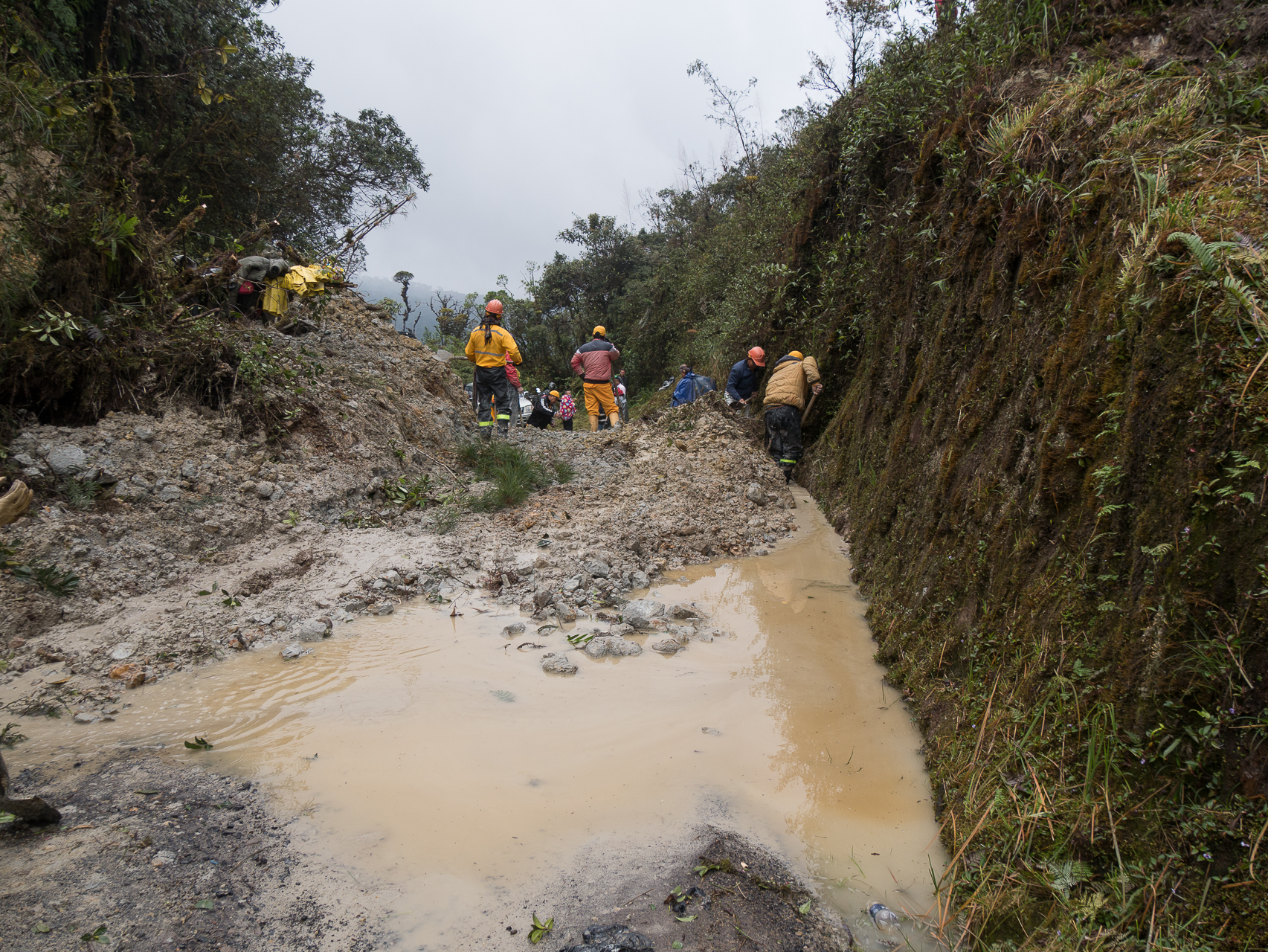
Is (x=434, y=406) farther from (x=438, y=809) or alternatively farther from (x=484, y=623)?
(x=438, y=809)

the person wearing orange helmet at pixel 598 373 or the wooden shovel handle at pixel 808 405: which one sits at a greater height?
the person wearing orange helmet at pixel 598 373

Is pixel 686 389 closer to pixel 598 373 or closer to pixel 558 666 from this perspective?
pixel 598 373

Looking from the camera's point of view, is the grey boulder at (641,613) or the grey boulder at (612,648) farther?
the grey boulder at (641,613)

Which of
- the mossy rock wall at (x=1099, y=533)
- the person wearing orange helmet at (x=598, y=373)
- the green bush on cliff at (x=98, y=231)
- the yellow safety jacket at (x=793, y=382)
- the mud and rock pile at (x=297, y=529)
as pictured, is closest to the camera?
the mossy rock wall at (x=1099, y=533)

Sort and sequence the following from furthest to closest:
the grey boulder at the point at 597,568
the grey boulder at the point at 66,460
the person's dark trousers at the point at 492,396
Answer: the person's dark trousers at the point at 492,396
the grey boulder at the point at 597,568
the grey boulder at the point at 66,460

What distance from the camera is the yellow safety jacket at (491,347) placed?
29.0 feet

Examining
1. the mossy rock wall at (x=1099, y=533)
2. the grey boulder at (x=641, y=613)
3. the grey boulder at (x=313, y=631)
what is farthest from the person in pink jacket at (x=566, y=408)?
the grey boulder at (x=313, y=631)

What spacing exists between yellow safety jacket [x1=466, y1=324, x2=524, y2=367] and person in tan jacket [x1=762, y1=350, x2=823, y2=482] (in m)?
3.58

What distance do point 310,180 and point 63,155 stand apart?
9213mm

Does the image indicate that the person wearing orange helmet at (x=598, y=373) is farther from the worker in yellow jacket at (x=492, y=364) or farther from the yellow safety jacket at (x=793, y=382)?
the yellow safety jacket at (x=793, y=382)

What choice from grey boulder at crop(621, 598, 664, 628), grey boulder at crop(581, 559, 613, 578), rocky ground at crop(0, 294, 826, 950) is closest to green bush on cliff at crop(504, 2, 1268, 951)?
grey boulder at crop(621, 598, 664, 628)

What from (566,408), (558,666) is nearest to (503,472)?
(558,666)

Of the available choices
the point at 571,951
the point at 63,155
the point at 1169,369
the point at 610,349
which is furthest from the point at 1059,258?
the point at 610,349

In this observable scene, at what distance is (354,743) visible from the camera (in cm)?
296
